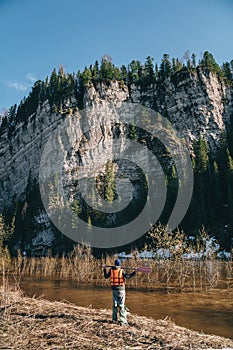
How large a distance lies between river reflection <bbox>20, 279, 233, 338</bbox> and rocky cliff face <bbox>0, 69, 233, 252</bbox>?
49484 mm

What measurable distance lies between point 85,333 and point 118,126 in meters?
69.9

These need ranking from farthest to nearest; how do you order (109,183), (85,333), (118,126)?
(118,126)
(109,183)
(85,333)

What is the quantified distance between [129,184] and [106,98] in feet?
83.0

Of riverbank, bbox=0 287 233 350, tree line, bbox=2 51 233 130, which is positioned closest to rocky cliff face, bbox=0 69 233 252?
tree line, bbox=2 51 233 130

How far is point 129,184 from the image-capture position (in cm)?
6931

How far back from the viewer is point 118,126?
75.1 m

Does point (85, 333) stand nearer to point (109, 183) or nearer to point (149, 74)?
point (109, 183)

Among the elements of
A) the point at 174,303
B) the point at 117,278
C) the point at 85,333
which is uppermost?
the point at 117,278

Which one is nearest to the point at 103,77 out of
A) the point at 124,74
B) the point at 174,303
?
the point at 124,74

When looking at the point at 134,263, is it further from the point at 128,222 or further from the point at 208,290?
the point at 128,222

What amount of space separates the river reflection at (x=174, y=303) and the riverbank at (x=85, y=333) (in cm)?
392

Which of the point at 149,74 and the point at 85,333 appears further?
the point at 149,74

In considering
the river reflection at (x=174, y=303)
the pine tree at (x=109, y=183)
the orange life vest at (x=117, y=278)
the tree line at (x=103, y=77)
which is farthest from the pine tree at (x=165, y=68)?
the orange life vest at (x=117, y=278)

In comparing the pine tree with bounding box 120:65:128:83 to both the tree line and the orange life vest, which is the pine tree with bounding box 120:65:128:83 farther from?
the orange life vest
